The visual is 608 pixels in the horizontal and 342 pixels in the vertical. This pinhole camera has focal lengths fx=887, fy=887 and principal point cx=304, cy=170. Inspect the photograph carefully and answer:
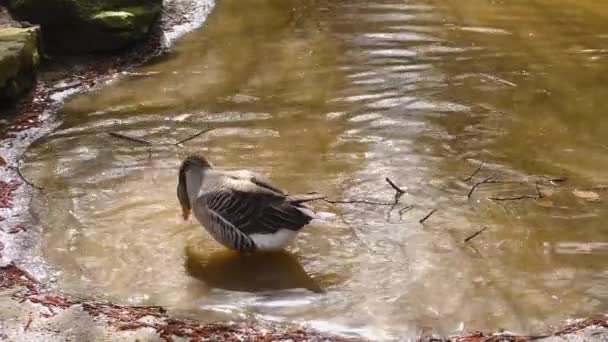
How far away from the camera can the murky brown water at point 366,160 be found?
218 inches

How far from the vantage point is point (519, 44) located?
9.84 m

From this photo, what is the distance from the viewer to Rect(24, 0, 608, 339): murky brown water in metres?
5.53

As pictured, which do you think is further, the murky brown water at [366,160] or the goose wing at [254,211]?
the goose wing at [254,211]

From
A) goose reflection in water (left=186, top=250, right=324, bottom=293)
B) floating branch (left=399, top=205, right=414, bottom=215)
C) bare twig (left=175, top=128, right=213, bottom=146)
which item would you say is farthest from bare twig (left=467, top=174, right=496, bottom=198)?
bare twig (left=175, top=128, right=213, bottom=146)

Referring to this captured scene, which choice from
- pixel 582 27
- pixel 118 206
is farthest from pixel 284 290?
pixel 582 27

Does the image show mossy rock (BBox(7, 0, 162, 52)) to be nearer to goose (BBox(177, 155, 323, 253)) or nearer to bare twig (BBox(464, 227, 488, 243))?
goose (BBox(177, 155, 323, 253))

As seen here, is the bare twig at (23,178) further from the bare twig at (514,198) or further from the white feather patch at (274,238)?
the bare twig at (514,198)

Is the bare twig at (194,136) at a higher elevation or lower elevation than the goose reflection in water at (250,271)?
higher

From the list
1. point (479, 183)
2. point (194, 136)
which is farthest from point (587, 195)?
point (194, 136)

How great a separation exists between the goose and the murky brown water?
0.23 m

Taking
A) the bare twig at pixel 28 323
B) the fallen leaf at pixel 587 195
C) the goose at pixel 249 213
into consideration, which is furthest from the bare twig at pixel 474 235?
the bare twig at pixel 28 323

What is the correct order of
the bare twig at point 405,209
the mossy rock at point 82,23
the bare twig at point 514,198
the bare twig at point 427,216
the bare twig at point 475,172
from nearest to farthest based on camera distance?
1. the bare twig at point 427,216
2. the bare twig at point 405,209
3. the bare twig at point 514,198
4. the bare twig at point 475,172
5. the mossy rock at point 82,23

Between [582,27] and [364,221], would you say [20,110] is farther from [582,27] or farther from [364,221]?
[582,27]

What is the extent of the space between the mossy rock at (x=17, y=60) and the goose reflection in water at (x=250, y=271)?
121 inches
